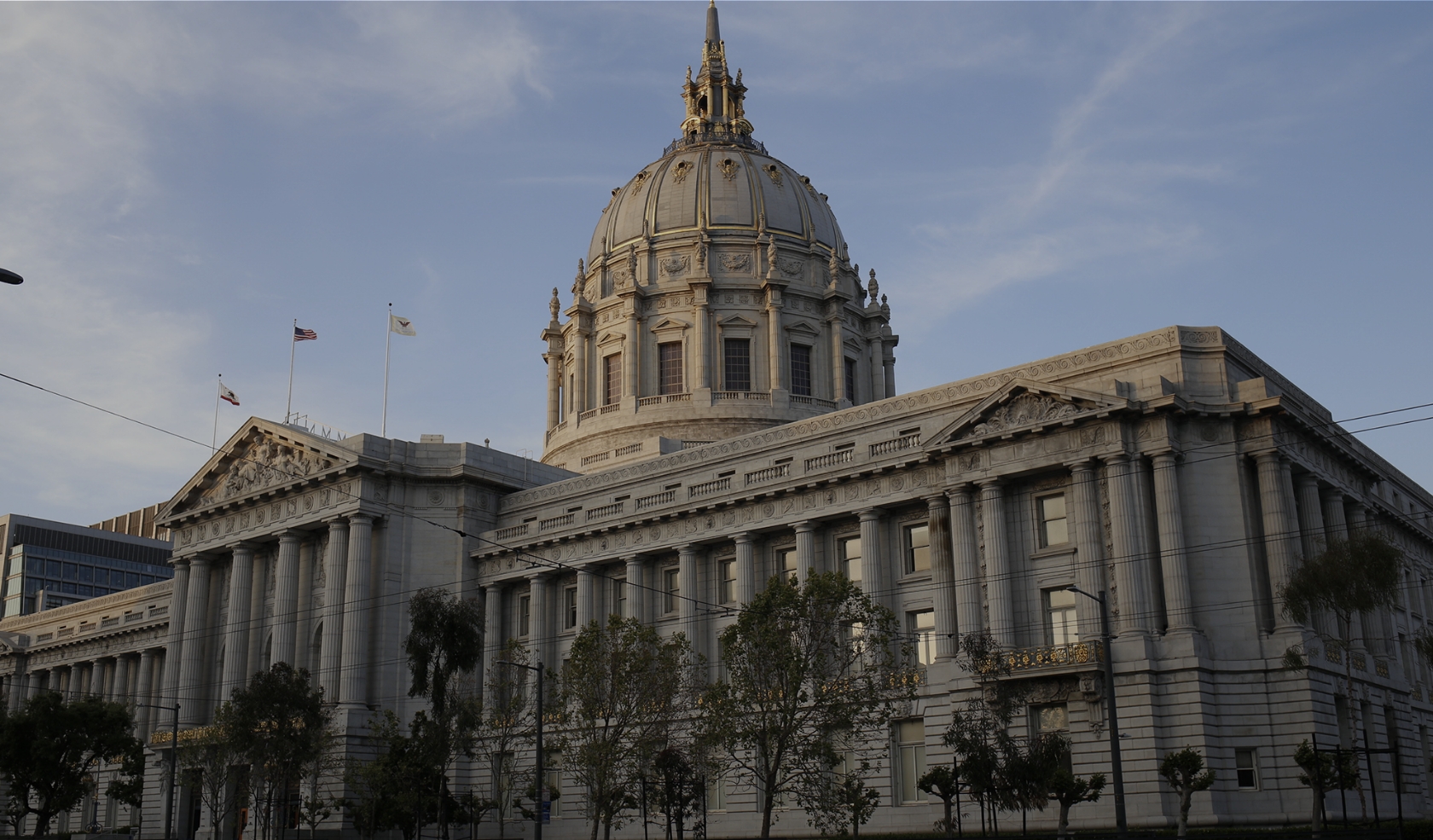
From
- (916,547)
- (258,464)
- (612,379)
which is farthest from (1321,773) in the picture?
(612,379)

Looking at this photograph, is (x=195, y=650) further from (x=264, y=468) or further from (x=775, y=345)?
(x=775, y=345)

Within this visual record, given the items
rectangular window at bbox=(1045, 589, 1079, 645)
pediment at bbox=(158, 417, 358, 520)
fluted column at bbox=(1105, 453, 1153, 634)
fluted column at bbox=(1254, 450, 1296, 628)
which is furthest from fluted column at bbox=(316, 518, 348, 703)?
fluted column at bbox=(1254, 450, 1296, 628)

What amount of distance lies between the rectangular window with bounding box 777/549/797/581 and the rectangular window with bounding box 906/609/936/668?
6313 mm

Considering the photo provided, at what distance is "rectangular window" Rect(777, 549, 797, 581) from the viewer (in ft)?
201

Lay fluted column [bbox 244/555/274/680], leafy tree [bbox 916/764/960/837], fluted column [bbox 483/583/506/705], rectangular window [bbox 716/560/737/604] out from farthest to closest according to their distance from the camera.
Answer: fluted column [bbox 244/555/274/680] < fluted column [bbox 483/583/506/705] < rectangular window [bbox 716/560/737/604] < leafy tree [bbox 916/764/960/837]

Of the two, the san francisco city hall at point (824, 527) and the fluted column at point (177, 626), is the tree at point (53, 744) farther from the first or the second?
the fluted column at point (177, 626)

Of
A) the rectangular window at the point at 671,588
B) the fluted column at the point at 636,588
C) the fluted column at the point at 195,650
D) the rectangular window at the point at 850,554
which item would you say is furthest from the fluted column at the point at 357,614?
the rectangular window at the point at 850,554

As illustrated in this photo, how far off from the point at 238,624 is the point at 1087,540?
4381cm

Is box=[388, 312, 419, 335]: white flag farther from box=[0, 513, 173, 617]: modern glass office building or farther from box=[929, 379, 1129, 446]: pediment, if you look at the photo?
box=[0, 513, 173, 617]: modern glass office building

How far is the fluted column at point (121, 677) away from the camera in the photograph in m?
92.3

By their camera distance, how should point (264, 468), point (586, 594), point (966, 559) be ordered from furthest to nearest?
point (264, 468) → point (586, 594) → point (966, 559)

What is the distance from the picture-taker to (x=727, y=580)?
6356 centimetres

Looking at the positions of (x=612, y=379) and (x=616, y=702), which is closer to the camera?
(x=616, y=702)

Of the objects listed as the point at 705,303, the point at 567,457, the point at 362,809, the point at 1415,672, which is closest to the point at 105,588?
the point at 567,457
